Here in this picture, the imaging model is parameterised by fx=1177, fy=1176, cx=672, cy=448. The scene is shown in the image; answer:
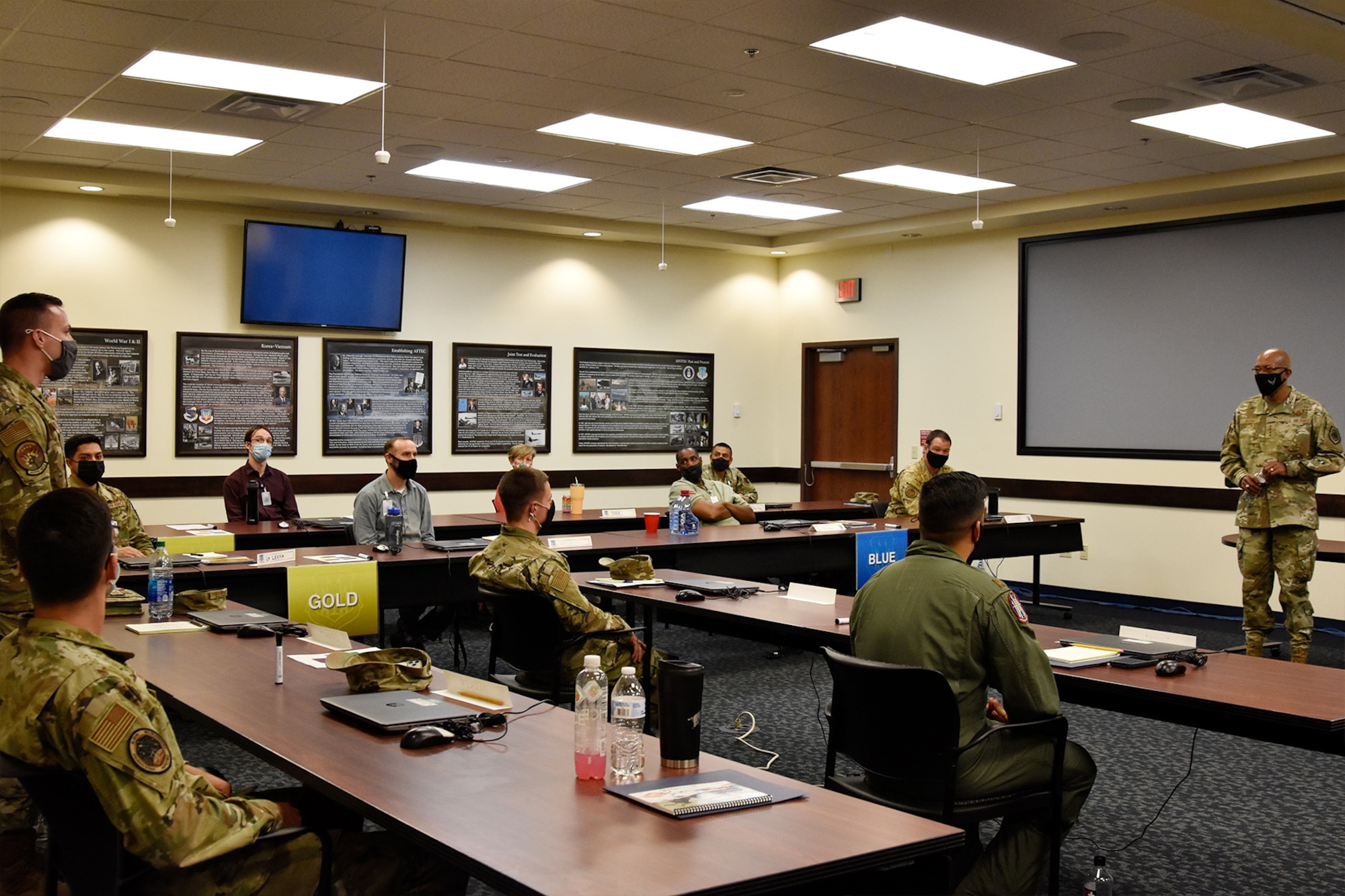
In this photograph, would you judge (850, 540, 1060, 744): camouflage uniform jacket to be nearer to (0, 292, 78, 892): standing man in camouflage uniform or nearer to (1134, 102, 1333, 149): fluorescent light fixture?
(0, 292, 78, 892): standing man in camouflage uniform

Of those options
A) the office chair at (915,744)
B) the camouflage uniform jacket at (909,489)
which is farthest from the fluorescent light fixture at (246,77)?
the office chair at (915,744)

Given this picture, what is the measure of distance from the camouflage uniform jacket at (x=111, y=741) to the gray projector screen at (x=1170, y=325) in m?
8.07

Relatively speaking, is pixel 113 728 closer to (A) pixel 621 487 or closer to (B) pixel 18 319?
(B) pixel 18 319

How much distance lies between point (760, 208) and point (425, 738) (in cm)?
790

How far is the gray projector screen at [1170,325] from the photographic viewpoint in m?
8.21

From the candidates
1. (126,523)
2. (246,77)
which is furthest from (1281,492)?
(126,523)

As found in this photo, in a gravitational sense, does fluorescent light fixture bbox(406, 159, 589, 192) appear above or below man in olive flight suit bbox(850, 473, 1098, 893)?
above

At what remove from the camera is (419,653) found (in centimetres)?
301

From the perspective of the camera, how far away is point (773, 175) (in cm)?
843

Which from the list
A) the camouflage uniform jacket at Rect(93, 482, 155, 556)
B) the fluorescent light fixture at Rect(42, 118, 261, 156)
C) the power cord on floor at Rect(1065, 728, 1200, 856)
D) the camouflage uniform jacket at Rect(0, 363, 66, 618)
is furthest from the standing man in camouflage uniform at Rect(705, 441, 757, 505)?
the camouflage uniform jacket at Rect(0, 363, 66, 618)

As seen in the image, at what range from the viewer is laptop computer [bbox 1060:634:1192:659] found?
3.39 m

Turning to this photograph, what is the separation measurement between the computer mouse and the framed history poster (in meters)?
7.97

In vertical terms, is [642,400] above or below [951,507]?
above

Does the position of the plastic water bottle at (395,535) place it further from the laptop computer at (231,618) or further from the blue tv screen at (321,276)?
the blue tv screen at (321,276)
